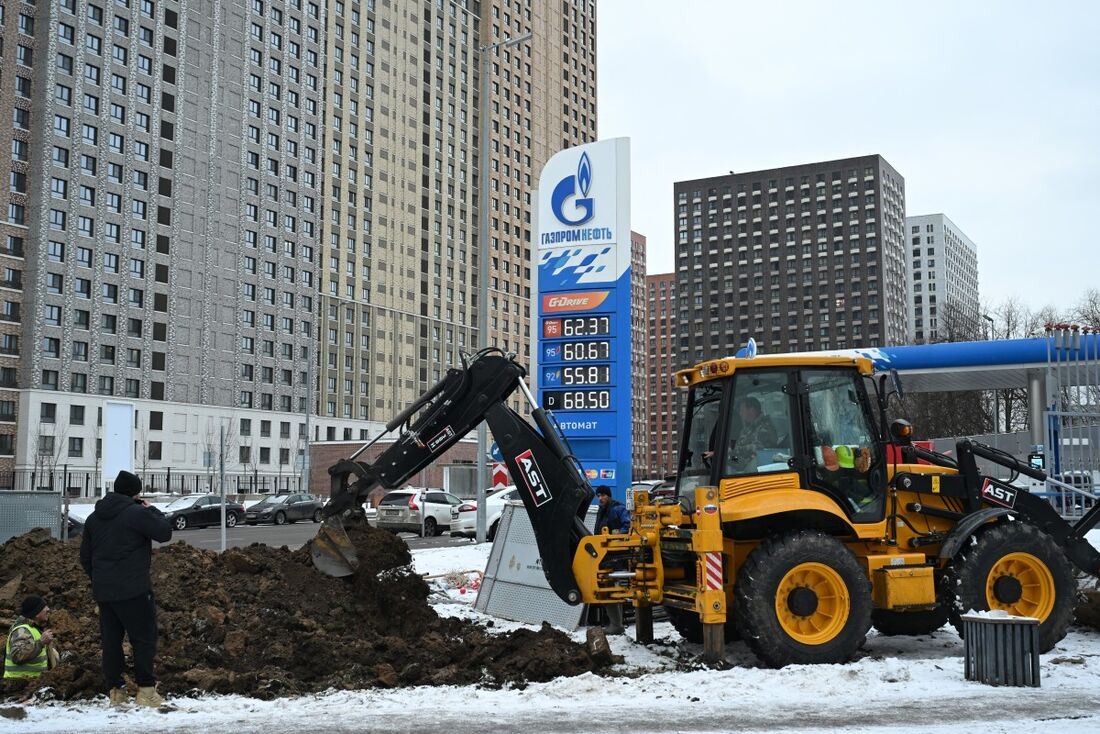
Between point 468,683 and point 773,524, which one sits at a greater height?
point 773,524

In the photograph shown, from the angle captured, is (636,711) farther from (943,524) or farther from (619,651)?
(943,524)

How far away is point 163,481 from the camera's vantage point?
7806 centimetres

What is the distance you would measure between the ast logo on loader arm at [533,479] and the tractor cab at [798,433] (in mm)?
1650

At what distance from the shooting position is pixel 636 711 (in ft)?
25.8

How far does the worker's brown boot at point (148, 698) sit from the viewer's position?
25.9 ft

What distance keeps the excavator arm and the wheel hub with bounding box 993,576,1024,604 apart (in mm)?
4074

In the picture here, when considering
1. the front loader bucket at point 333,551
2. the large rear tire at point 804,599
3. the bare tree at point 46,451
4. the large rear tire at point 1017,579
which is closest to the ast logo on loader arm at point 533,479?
the front loader bucket at point 333,551

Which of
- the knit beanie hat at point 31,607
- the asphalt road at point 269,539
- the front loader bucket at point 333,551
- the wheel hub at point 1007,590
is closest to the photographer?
the knit beanie hat at point 31,607

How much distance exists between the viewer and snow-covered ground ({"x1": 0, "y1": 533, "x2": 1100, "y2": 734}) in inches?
289

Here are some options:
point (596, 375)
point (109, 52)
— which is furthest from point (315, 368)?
point (596, 375)

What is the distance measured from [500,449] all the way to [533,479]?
47 cm

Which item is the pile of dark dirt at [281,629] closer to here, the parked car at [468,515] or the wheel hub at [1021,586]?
the wheel hub at [1021,586]

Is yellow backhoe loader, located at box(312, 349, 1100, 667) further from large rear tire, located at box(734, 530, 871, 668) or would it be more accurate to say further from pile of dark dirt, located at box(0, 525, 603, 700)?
pile of dark dirt, located at box(0, 525, 603, 700)

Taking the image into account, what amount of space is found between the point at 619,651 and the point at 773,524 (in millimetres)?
2286
